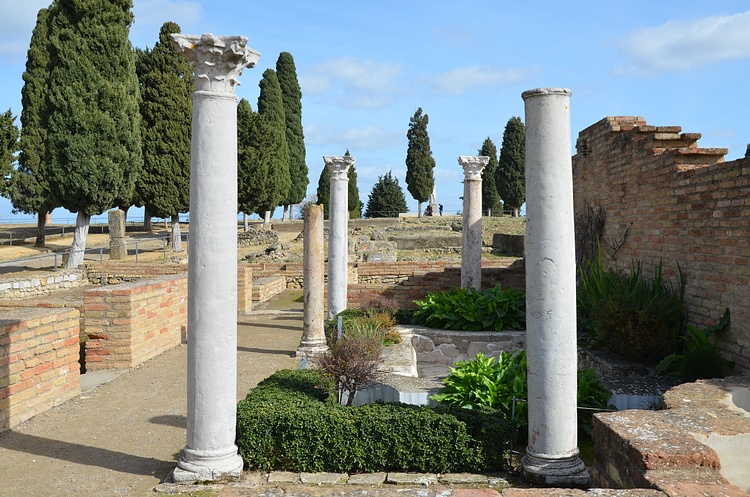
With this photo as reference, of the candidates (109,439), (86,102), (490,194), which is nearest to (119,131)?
(86,102)

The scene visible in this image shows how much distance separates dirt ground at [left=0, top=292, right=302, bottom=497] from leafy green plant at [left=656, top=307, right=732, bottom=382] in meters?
5.08

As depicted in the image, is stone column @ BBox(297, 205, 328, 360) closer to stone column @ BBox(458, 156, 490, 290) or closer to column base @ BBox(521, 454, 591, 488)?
stone column @ BBox(458, 156, 490, 290)

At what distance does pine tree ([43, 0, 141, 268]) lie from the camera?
2095 cm

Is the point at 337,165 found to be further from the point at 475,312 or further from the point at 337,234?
the point at 475,312

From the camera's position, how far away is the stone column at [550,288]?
5.04m

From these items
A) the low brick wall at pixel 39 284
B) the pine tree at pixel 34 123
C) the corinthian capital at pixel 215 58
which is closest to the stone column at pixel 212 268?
the corinthian capital at pixel 215 58

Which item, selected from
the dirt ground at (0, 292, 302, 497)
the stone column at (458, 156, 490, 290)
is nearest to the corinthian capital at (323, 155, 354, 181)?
the stone column at (458, 156, 490, 290)

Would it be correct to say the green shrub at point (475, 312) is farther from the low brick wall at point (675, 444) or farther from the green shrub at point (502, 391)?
the low brick wall at point (675, 444)

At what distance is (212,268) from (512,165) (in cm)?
4154

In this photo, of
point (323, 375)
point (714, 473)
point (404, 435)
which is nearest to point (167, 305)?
point (323, 375)

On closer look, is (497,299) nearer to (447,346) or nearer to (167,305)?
(447,346)

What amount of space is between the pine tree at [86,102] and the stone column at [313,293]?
14.2m

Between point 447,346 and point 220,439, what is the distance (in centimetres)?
639

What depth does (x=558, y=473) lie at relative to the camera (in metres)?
4.95
